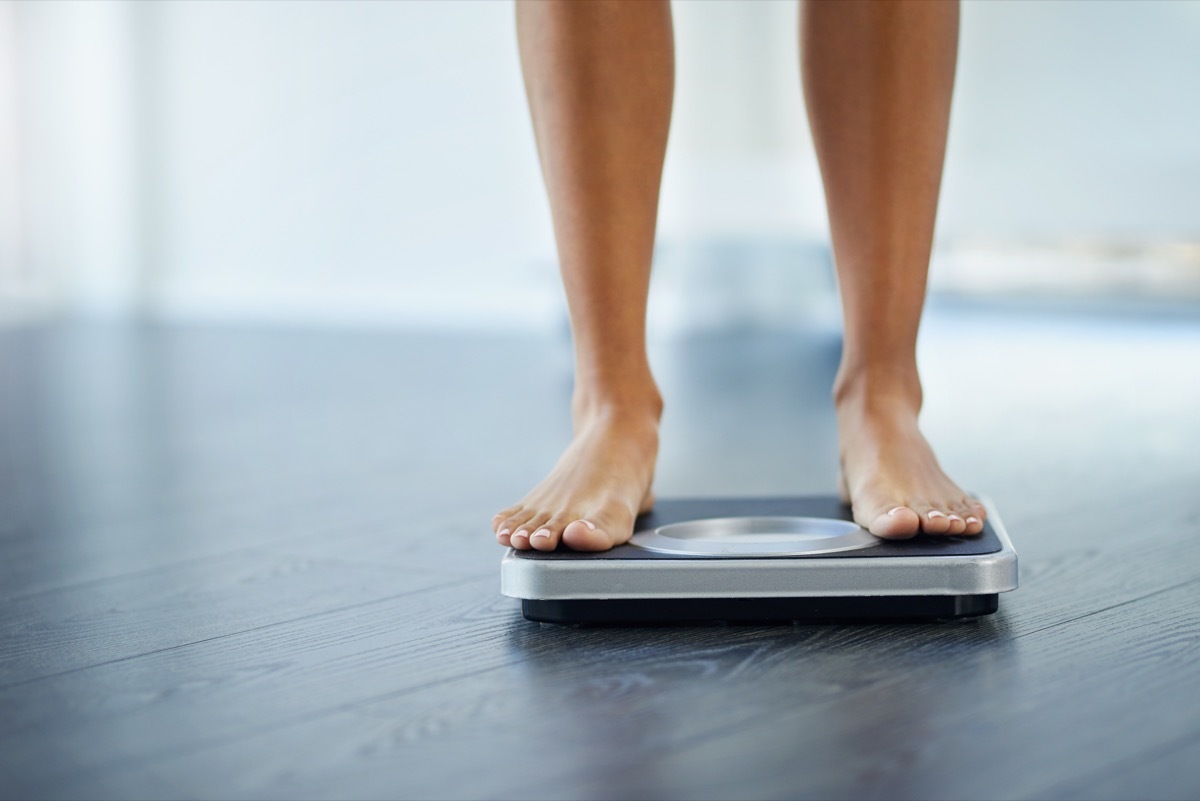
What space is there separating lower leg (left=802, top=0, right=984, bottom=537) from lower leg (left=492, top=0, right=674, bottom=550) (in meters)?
0.15

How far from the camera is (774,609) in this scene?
0.83m

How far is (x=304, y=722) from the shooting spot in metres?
0.66

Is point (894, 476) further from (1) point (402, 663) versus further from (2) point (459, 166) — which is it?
(2) point (459, 166)

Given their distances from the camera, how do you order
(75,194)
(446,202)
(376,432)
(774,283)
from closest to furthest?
(376,432), (774,283), (446,202), (75,194)

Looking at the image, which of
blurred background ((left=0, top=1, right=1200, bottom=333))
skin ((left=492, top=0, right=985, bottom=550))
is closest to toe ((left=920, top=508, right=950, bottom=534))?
skin ((left=492, top=0, right=985, bottom=550))

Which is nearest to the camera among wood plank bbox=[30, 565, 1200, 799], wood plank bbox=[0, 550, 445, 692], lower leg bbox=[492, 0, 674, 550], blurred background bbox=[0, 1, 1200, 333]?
wood plank bbox=[30, 565, 1200, 799]

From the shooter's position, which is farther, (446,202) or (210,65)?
(210,65)

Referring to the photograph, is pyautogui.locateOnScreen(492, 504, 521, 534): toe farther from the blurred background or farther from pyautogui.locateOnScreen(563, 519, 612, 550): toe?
the blurred background

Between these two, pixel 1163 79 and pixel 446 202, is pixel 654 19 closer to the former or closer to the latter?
pixel 1163 79

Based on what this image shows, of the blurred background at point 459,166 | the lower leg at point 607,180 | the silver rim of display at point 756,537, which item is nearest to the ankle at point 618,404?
the lower leg at point 607,180

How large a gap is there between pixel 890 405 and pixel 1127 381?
140 centimetres

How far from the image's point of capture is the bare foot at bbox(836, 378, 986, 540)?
891mm

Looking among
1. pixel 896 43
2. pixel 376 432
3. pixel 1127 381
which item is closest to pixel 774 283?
pixel 1127 381

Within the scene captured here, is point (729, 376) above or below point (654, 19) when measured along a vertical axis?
below
